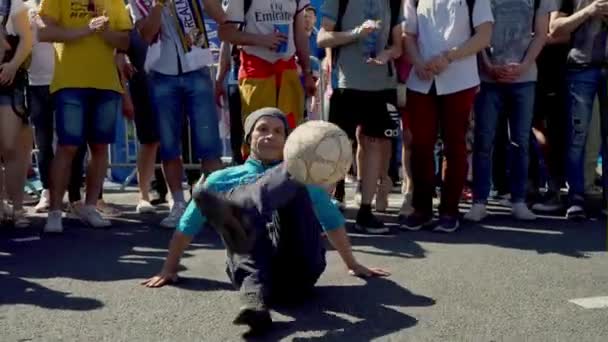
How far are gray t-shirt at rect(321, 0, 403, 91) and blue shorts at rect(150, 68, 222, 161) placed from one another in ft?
2.99

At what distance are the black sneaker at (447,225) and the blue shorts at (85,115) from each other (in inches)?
90.1

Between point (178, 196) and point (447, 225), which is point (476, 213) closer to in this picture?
point (447, 225)

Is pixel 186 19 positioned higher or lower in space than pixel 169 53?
higher

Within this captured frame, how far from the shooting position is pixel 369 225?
17.1 ft

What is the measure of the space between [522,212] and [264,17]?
2260 millimetres

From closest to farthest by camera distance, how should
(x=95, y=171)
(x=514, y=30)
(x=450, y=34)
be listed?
(x=450, y=34), (x=514, y=30), (x=95, y=171)

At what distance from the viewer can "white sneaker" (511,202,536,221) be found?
566cm

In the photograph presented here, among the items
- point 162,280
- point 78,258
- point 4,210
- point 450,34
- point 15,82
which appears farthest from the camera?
point 4,210

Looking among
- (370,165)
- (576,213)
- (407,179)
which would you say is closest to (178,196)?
(370,165)

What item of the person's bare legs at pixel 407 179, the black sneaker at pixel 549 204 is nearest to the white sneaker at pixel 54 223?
the person's bare legs at pixel 407 179

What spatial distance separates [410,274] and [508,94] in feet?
6.77

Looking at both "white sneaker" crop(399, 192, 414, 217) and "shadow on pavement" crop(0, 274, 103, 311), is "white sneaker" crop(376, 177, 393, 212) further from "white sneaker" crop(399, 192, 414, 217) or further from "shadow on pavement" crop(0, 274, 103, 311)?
"shadow on pavement" crop(0, 274, 103, 311)

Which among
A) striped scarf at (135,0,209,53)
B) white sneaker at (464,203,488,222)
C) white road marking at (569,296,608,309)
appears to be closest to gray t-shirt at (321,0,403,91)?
striped scarf at (135,0,209,53)

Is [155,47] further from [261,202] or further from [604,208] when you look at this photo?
[604,208]
